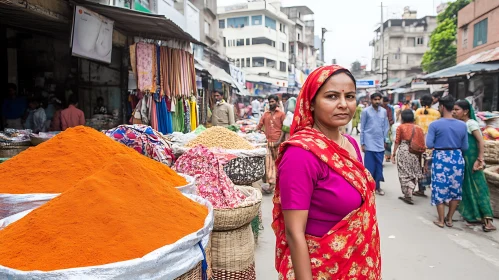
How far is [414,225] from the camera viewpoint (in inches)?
189

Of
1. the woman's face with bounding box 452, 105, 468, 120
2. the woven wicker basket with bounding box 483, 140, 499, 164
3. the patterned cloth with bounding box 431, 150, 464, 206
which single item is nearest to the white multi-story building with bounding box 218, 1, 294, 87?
the woven wicker basket with bounding box 483, 140, 499, 164

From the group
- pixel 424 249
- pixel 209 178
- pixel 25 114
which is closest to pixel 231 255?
pixel 209 178

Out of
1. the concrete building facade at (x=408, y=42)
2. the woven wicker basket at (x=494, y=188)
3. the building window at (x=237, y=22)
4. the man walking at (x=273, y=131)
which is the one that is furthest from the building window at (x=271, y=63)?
the woven wicker basket at (x=494, y=188)

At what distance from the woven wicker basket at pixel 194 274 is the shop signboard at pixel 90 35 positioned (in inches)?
139

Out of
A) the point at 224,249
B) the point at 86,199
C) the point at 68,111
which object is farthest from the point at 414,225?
the point at 68,111

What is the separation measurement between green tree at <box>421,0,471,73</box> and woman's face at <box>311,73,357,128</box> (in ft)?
98.8

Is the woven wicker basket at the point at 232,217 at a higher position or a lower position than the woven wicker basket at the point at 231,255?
higher

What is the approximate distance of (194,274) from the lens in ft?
5.65

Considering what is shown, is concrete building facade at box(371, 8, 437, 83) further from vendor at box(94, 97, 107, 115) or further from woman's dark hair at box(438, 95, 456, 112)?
woman's dark hair at box(438, 95, 456, 112)

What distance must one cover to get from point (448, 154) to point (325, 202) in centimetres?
378

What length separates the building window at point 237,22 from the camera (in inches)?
1586

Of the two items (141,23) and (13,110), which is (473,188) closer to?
(141,23)

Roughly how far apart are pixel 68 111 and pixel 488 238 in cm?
606

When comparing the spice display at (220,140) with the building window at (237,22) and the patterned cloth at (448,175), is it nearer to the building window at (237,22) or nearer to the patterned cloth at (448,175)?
the patterned cloth at (448,175)
